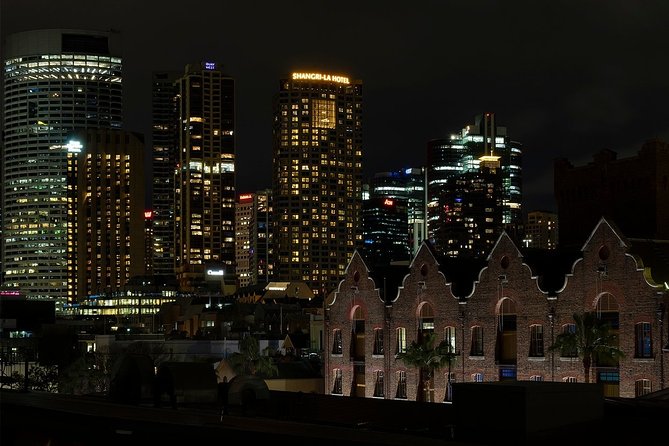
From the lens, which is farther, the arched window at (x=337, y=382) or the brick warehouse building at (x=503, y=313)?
the arched window at (x=337, y=382)

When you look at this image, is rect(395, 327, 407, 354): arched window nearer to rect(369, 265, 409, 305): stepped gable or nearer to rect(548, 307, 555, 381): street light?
rect(369, 265, 409, 305): stepped gable

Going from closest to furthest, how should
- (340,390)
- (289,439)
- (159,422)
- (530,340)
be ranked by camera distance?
(289,439)
(159,422)
(530,340)
(340,390)

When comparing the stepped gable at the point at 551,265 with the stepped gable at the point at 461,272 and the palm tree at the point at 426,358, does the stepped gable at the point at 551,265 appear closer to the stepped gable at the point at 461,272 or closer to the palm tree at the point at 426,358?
the stepped gable at the point at 461,272

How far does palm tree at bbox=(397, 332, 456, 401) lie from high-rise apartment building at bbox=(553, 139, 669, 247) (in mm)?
19187

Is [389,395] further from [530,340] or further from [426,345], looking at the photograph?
[530,340]

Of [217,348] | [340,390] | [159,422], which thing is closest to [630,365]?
[340,390]

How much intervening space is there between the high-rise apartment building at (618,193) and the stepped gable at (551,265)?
7.51 meters

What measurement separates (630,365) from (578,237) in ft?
Answer: 97.1

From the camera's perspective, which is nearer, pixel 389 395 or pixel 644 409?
pixel 644 409

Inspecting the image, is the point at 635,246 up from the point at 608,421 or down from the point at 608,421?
up

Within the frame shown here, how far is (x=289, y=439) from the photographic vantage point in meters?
33.7

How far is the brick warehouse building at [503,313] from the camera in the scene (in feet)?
277

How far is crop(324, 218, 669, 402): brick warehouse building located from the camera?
84.6 meters

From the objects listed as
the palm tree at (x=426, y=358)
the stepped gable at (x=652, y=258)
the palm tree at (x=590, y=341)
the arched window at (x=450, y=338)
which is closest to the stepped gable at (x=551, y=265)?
the stepped gable at (x=652, y=258)
